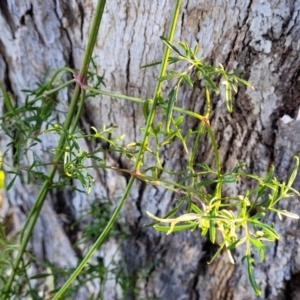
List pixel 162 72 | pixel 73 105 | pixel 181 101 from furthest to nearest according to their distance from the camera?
pixel 181 101, pixel 73 105, pixel 162 72

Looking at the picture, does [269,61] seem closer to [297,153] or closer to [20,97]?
[297,153]

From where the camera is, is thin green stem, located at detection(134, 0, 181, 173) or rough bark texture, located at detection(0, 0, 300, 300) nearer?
thin green stem, located at detection(134, 0, 181, 173)

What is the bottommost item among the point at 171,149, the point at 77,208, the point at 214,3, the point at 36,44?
the point at 77,208

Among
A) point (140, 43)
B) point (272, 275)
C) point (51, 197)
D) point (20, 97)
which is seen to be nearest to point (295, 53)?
point (140, 43)

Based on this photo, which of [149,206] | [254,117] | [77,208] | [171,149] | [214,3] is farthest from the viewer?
[77,208]

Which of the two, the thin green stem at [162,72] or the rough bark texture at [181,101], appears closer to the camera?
the thin green stem at [162,72]

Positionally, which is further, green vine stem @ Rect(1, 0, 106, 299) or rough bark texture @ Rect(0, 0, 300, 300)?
rough bark texture @ Rect(0, 0, 300, 300)

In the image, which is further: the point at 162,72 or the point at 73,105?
the point at 73,105

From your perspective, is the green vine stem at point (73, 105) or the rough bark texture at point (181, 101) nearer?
the green vine stem at point (73, 105)
